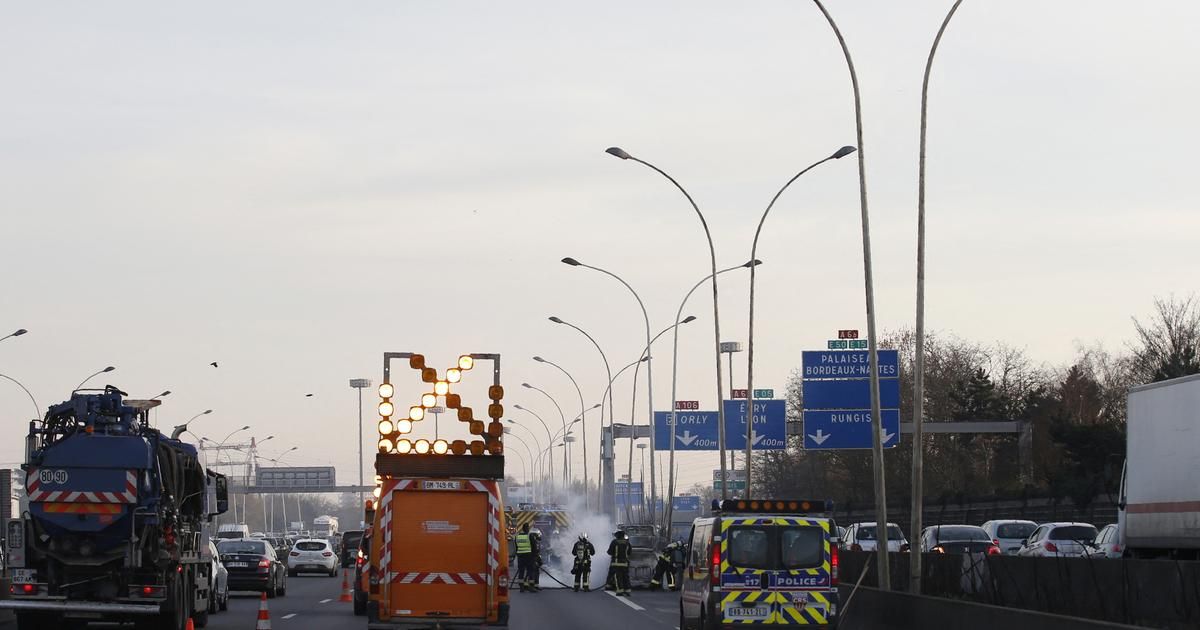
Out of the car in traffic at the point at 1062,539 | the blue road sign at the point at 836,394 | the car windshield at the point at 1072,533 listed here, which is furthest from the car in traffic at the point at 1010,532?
the car windshield at the point at 1072,533

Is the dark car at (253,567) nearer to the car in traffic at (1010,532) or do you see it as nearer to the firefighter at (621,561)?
the firefighter at (621,561)

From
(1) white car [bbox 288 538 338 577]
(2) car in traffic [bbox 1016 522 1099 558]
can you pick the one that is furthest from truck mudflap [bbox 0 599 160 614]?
(1) white car [bbox 288 538 338 577]

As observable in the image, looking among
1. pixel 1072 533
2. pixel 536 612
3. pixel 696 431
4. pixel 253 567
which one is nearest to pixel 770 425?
pixel 696 431

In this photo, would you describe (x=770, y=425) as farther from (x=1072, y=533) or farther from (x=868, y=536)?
(x=1072, y=533)

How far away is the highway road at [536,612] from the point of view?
28797 mm

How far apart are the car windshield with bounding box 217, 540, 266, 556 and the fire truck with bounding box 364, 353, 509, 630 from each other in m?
20.5

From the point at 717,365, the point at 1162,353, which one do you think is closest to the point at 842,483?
the point at 1162,353

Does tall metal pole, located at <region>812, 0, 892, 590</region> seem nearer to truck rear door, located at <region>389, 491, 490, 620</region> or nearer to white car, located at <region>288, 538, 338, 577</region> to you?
truck rear door, located at <region>389, 491, 490, 620</region>

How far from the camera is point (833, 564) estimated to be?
22.2m

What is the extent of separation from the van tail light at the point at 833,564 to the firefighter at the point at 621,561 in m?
19.4

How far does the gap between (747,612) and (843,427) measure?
2371 centimetres

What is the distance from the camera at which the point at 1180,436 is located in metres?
24.4

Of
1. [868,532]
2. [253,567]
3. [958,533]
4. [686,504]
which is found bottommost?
[686,504]

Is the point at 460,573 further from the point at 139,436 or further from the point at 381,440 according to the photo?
the point at 139,436
